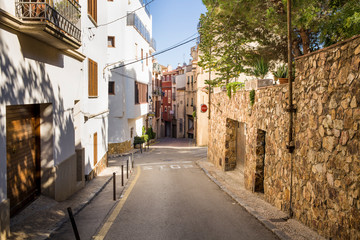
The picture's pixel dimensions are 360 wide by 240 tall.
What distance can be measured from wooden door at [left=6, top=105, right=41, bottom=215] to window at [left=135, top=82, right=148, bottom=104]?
73.9ft

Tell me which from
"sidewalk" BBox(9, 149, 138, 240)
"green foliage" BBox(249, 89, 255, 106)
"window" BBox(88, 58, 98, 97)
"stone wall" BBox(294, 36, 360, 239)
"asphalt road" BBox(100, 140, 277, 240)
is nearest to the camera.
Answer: "stone wall" BBox(294, 36, 360, 239)

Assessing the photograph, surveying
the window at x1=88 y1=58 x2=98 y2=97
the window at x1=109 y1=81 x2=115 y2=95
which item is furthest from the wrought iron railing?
the window at x1=88 y1=58 x2=98 y2=97

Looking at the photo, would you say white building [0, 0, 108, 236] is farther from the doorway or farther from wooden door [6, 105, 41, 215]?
the doorway

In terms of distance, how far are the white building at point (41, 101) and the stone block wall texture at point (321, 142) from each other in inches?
247

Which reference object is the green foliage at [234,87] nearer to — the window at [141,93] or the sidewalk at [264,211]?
the sidewalk at [264,211]

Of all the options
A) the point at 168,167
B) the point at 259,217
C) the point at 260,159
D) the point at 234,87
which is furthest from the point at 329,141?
the point at 168,167

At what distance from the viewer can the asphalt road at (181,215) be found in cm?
772

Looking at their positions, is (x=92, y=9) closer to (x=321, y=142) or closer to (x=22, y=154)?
(x=22, y=154)

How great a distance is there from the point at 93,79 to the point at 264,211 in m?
10.3

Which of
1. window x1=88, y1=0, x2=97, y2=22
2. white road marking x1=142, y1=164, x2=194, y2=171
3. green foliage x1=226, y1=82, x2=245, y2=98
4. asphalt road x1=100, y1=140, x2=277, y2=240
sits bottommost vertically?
white road marking x1=142, y1=164, x2=194, y2=171

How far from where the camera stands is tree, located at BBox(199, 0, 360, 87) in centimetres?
1049

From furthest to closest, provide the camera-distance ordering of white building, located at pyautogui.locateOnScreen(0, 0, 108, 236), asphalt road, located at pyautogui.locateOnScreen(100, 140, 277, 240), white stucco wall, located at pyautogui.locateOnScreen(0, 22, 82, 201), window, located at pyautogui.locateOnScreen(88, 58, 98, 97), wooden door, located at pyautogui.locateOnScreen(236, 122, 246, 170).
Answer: wooden door, located at pyautogui.locateOnScreen(236, 122, 246, 170), window, located at pyautogui.locateOnScreen(88, 58, 98, 97), asphalt road, located at pyautogui.locateOnScreen(100, 140, 277, 240), white building, located at pyautogui.locateOnScreen(0, 0, 108, 236), white stucco wall, located at pyautogui.locateOnScreen(0, 22, 82, 201)

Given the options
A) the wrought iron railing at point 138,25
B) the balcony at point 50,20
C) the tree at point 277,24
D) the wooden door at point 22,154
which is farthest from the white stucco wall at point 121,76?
the wooden door at point 22,154

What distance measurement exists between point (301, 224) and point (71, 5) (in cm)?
912
